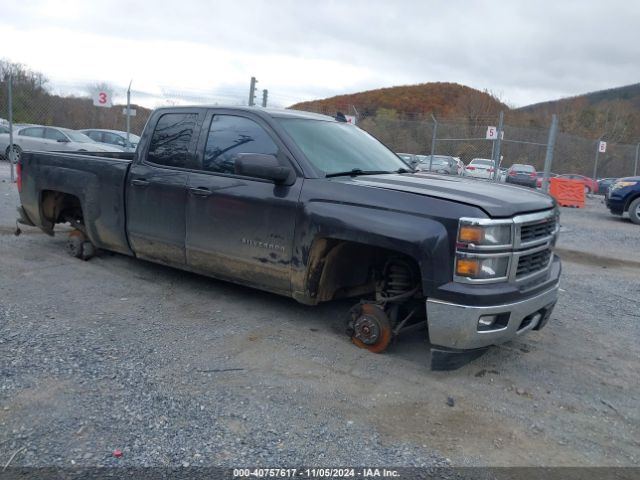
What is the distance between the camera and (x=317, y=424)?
10.8 ft

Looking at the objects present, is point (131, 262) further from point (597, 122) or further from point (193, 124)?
point (597, 122)

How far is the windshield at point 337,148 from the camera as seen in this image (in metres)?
4.73

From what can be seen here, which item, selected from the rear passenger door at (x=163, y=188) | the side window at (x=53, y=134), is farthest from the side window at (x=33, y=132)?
the rear passenger door at (x=163, y=188)

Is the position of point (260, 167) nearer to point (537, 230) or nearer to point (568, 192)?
point (537, 230)

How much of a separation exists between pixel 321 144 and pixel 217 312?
1.72 m

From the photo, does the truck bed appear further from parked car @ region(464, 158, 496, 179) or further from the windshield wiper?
parked car @ region(464, 158, 496, 179)

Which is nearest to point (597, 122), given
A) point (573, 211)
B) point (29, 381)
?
point (573, 211)

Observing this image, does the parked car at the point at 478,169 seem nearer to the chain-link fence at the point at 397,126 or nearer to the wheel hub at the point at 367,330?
the chain-link fence at the point at 397,126

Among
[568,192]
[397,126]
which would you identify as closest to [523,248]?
[568,192]

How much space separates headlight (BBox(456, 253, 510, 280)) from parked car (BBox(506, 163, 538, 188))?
18.6 m

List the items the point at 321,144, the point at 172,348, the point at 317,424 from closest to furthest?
the point at 317,424 → the point at 172,348 → the point at 321,144

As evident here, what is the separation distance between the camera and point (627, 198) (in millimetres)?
14062

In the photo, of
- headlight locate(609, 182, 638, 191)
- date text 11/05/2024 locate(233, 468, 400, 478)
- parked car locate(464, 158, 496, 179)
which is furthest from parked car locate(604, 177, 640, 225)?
date text 11/05/2024 locate(233, 468, 400, 478)

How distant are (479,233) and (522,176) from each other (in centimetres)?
2040
